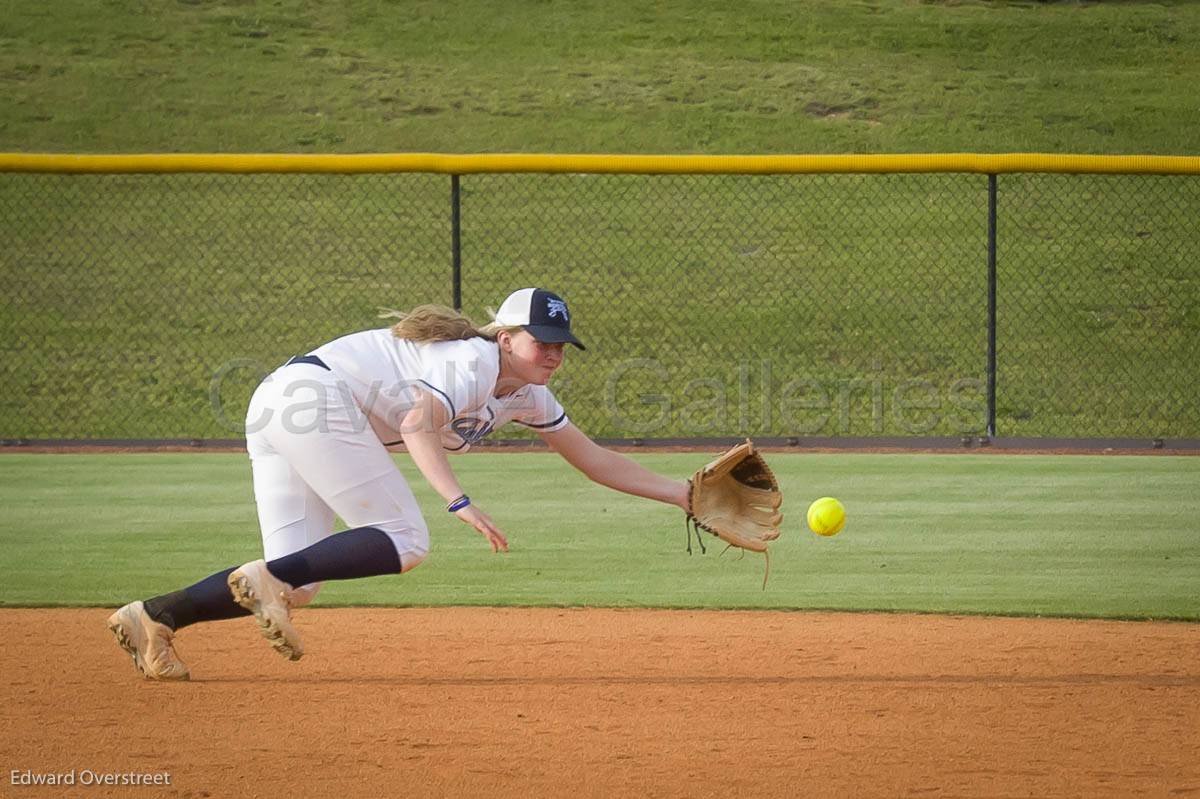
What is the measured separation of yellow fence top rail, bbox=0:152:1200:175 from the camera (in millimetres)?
10984

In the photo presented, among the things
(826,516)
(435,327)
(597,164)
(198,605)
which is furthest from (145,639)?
(597,164)

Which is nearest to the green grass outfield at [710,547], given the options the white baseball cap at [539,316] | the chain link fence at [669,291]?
the white baseball cap at [539,316]

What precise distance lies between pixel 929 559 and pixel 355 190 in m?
13.1

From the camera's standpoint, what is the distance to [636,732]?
4488 millimetres

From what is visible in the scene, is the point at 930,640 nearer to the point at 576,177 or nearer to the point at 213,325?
the point at 213,325

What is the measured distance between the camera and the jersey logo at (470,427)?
471 cm

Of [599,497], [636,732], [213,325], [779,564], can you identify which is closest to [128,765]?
[636,732]

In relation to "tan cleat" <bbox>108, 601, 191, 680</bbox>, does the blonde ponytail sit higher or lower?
higher

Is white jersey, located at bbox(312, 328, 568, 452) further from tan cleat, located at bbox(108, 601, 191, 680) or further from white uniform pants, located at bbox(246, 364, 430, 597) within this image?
tan cleat, located at bbox(108, 601, 191, 680)

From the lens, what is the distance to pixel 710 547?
314 inches

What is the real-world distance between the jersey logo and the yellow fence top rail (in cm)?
646

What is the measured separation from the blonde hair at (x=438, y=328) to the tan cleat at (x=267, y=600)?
86 cm

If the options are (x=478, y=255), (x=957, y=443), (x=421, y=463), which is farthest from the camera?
(x=478, y=255)

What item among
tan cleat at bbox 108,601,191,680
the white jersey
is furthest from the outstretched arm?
tan cleat at bbox 108,601,191,680
